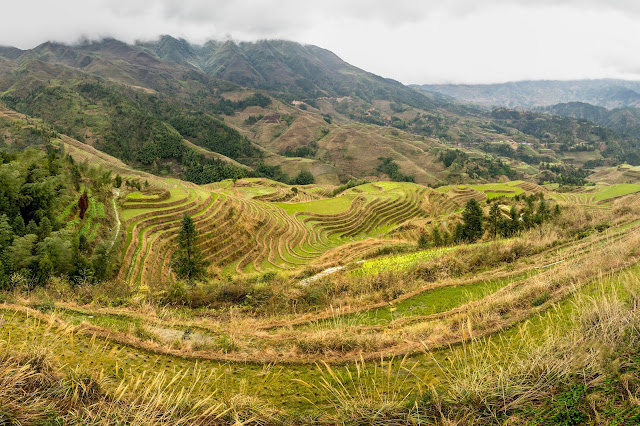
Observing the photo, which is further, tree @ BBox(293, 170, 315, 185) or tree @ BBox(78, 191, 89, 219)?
tree @ BBox(293, 170, 315, 185)

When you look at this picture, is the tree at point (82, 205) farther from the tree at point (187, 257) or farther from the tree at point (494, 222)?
the tree at point (494, 222)

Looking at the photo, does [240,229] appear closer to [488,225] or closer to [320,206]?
[320,206]

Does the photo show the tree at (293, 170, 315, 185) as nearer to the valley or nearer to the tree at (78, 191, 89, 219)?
the valley

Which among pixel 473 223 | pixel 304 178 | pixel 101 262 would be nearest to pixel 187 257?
pixel 101 262

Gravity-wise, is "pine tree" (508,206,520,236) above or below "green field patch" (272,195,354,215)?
above

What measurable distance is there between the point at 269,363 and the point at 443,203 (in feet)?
200

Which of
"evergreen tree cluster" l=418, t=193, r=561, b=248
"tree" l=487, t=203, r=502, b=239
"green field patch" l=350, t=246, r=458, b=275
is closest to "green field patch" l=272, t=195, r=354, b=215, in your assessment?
"evergreen tree cluster" l=418, t=193, r=561, b=248

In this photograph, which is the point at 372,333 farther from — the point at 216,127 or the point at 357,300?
the point at 216,127

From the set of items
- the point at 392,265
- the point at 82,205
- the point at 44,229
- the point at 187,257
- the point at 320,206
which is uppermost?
the point at 82,205

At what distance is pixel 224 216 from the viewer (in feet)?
92.4

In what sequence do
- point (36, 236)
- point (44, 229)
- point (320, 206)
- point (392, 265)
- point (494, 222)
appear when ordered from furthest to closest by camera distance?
point (320, 206) < point (494, 222) < point (44, 229) < point (36, 236) < point (392, 265)

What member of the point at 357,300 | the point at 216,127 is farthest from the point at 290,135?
the point at 357,300

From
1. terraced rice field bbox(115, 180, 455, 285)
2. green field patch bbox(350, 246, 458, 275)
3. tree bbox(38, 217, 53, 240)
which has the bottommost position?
terraced rice field bbox(115, 180, 455, 285)

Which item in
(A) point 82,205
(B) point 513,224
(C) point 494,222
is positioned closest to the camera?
(A) point 82,205
